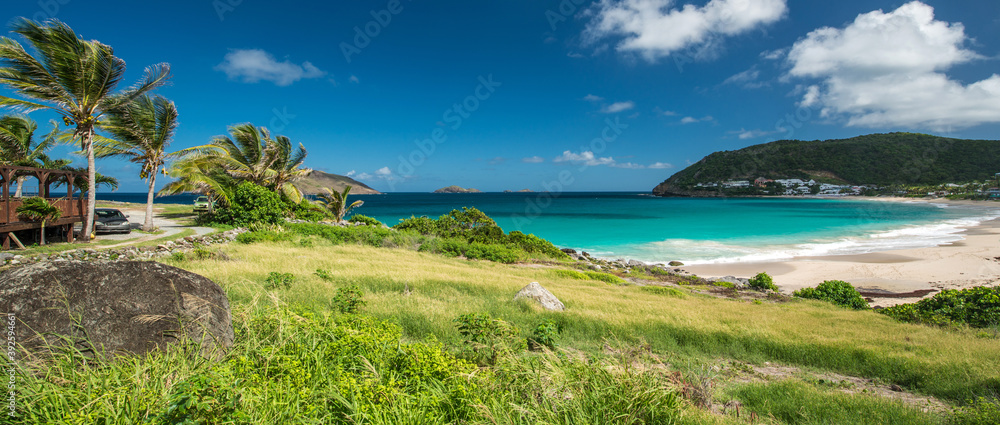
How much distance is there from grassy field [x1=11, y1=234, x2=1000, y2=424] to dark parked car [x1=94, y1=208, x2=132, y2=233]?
11.1 meters

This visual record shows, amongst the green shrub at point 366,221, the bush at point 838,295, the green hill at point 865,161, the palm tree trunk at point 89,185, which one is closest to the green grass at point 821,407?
the bush at point 838,295

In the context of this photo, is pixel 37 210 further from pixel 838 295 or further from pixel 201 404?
pixel 838 295

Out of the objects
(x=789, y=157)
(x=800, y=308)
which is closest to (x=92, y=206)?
(x=800, y=308)

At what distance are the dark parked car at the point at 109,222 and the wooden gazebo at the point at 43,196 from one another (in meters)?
1.32

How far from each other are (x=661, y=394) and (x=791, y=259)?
30.2 m

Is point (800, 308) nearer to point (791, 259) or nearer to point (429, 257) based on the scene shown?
point (429, 257)

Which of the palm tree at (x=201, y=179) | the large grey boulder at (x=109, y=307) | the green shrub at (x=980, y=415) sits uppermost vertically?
the palm tree at (x=201, y=179)

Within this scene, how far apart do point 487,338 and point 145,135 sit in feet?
78.4

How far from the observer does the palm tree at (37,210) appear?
45.4 ft

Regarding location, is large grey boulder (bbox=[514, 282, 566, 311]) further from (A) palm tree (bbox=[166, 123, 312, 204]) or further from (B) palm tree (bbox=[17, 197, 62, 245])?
(A) palm tree (bbox=[166, 123, 312, 204])

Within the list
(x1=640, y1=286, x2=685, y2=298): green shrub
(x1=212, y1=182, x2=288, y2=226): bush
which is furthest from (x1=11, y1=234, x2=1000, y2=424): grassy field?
(x1=212, y1=182, x2=288, y2=226): bush

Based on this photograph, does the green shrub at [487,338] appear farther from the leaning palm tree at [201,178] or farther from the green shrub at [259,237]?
the leaning palm tree at [201,178]

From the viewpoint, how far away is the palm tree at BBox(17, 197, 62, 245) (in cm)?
1383

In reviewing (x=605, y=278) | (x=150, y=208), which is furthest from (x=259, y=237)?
(x=605, y=278)
